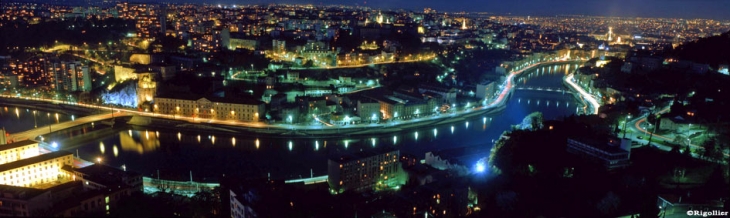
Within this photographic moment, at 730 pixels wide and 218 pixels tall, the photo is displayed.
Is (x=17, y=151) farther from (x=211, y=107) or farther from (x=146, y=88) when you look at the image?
(x=146, y=88)

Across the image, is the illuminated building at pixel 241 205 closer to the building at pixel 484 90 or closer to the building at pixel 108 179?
the building at pixel 108 179

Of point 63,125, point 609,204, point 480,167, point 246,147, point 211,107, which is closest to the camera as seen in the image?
point 609,204

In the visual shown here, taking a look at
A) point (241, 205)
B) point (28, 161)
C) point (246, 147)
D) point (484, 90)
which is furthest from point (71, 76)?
point (484, 90)

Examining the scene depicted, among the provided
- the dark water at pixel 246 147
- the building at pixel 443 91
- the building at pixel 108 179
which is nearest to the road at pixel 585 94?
the dark water at pixel 246 147

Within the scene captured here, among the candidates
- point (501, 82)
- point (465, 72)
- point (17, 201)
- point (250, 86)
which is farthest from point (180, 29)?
point (17, 201)

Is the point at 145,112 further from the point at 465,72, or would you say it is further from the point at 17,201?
the point at 465,72

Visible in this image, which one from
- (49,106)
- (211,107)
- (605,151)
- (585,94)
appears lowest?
(49,106)
